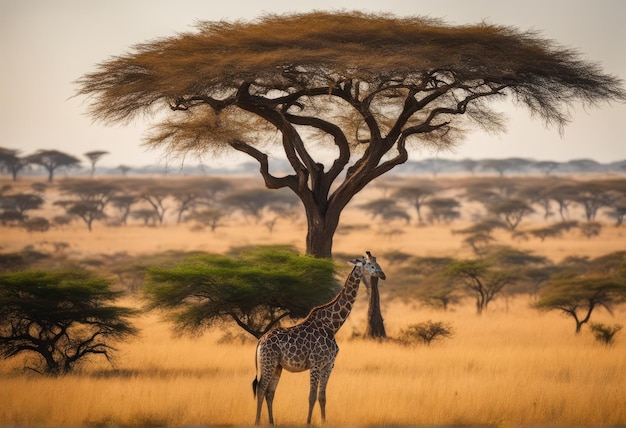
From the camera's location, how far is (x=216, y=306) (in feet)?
52.6

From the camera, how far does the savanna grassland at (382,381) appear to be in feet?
37.8

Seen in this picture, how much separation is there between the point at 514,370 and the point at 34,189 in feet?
173

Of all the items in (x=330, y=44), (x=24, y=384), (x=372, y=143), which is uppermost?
(x=330, y=44)

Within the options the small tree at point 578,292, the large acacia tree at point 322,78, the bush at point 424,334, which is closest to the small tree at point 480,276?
the small tree at point 578,292

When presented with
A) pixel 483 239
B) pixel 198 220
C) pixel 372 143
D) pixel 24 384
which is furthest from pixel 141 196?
pixel 24 384

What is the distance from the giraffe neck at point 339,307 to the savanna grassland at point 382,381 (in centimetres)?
97

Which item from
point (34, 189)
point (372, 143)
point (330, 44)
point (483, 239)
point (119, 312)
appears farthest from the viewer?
point (34, 189)

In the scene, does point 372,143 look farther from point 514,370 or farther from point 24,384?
point 24,384

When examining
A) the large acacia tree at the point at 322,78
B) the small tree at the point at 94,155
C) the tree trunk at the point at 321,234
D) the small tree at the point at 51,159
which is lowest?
the tree trunk at the point at 321,234

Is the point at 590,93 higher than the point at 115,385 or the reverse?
higher

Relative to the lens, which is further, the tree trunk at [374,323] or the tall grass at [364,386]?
the tree trunk at [374,323]

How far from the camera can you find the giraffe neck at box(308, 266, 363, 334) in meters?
11.2

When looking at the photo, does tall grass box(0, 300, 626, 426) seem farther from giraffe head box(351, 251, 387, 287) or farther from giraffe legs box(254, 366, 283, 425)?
giraffe head box(351, 251, 387, 287)

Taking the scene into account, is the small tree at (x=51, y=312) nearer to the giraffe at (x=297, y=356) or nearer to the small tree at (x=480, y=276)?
the giraffe at (x=297, y=356)
